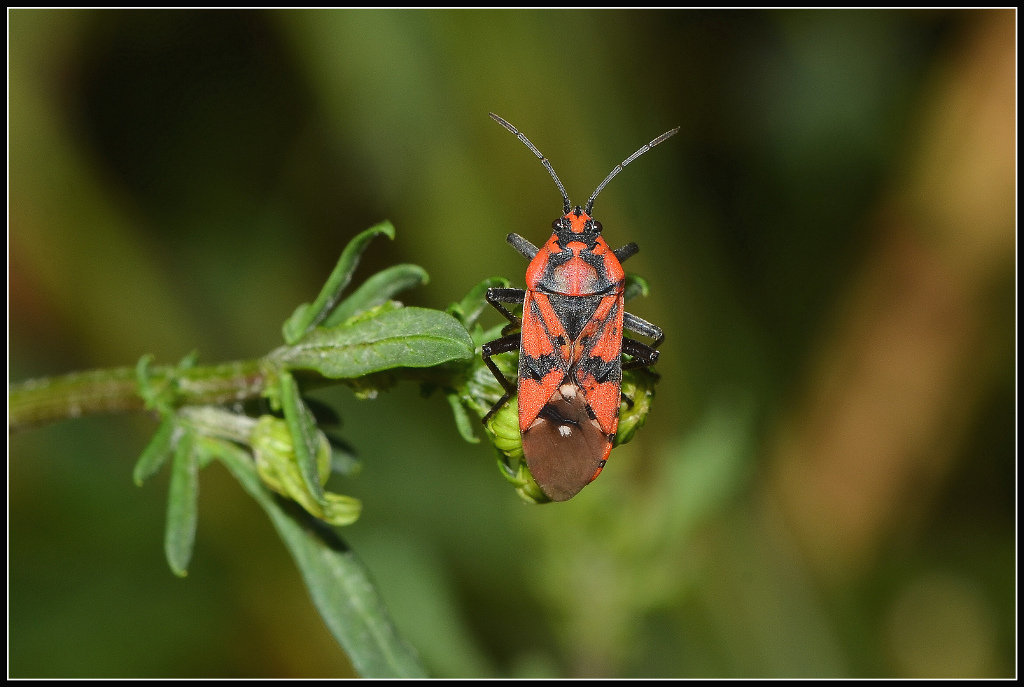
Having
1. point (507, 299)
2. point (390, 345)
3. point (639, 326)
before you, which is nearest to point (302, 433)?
point (390, 345)

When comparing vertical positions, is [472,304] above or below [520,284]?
above

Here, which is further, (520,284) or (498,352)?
(520,284)

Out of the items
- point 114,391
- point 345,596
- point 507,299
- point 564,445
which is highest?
point 114,391

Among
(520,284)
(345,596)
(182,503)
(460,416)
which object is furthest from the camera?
(520,284)

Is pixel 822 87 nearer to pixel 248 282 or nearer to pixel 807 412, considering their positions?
pixel 807 412

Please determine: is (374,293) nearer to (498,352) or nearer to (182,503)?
(498,352)

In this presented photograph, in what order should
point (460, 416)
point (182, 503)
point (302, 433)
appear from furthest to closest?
1. point (182, 503)
2. point (460, 416)
3. point (302, 433)

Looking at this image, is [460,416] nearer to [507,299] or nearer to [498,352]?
[498,352]

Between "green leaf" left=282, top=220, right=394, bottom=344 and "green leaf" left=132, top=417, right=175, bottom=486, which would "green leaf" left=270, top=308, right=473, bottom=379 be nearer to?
"green leaf" left=282, top=220, right=394, bottom=344

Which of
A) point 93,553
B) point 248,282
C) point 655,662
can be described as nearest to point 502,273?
point 248,282
